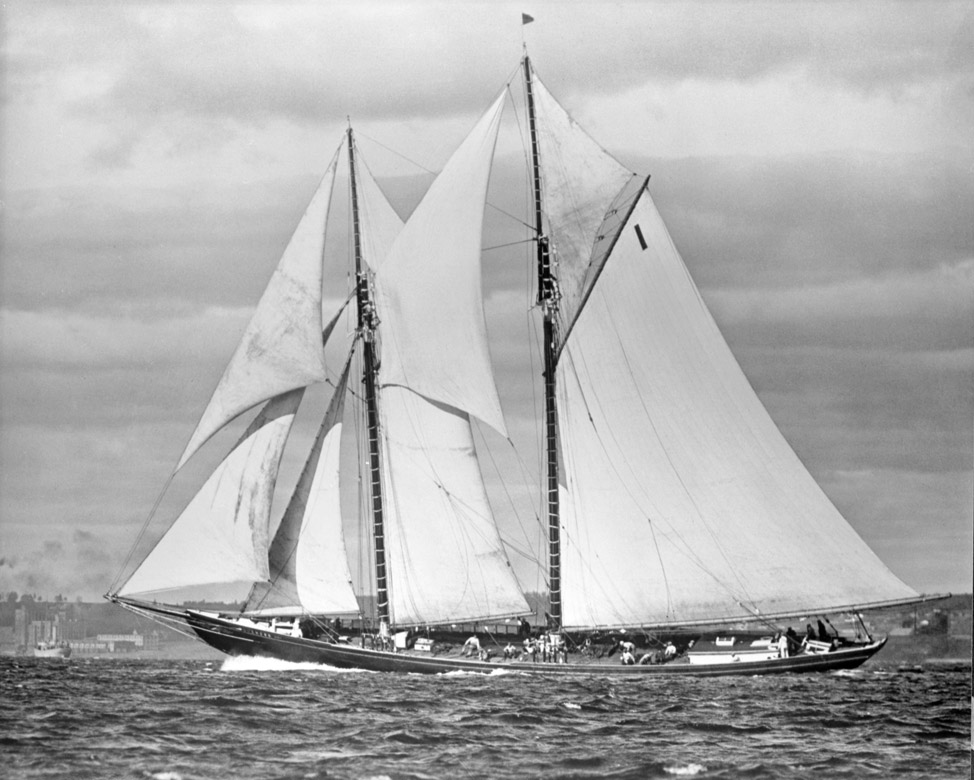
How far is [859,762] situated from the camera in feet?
108

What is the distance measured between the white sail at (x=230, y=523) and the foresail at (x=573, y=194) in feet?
25.7

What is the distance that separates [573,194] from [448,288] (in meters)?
4.12

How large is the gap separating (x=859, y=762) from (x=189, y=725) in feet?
42.1

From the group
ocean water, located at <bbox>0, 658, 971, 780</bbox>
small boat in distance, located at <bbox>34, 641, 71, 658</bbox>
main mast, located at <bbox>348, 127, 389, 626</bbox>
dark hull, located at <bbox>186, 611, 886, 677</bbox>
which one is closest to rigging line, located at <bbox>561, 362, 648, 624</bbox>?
dark hull, located at <bbox>186, 611, 886, 677</bbox>

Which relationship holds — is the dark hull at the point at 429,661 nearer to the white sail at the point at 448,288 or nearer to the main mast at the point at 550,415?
the main mast at the point at 550,415

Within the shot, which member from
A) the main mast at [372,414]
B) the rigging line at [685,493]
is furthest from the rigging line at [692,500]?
the main mast at [372,414]

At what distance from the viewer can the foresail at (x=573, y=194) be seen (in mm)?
44594

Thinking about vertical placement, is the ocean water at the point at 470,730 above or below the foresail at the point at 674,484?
below

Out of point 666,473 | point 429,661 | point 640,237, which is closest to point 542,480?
point 666,473

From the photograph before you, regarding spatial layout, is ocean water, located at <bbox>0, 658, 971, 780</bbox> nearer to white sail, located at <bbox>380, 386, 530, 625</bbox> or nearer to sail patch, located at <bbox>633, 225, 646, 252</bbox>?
white sail, located at <bbox>380, 386, 530, 625</bbox>

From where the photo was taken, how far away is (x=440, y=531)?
4866cm

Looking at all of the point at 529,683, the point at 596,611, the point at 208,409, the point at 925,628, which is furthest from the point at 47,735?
the point at 925,628

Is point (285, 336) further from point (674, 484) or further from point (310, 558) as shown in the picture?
point (674, 484)

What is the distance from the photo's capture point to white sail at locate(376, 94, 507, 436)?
44625 mm
